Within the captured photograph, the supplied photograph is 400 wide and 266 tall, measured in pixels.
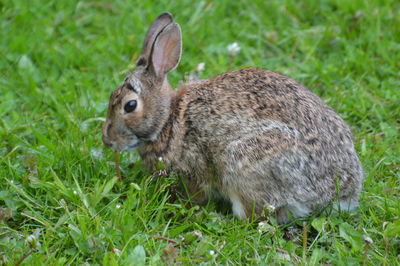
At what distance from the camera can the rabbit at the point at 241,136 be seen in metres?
4.93

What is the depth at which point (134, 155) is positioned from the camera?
5.88 meters

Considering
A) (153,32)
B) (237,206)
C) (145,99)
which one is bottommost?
(237,206)

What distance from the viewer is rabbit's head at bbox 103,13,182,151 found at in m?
5.23

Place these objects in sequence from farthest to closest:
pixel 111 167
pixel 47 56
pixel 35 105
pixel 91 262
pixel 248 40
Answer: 1. pixel 248 40
2. pixel 47 56
3. pixel 35 105
4. pixel 111 167
5. pixel 91 262

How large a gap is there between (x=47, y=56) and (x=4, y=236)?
286 centimetres

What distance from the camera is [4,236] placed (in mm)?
4578

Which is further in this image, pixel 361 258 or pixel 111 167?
pixel 111 167

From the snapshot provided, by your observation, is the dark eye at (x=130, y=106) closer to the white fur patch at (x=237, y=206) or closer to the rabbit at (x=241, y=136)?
the rabbit at (x=241, y=136)

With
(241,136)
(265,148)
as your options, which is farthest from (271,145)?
(241,136)

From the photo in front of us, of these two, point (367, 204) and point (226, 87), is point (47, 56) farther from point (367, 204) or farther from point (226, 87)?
point (367, 204)

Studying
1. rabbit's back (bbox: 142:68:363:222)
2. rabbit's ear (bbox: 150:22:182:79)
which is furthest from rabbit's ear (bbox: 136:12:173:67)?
rabbit's back (bbox: 142:68:363:222)

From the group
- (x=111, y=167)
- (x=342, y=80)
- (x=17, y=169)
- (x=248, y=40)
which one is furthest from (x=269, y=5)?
(x=17, y=169)

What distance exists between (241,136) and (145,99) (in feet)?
2.90

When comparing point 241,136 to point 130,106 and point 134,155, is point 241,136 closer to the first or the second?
point 130,106
